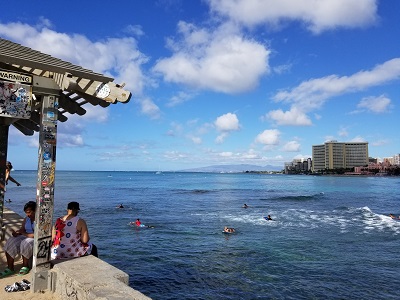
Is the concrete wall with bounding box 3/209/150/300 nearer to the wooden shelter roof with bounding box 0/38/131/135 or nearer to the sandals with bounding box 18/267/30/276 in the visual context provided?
the sandals with bounding box 18/267/30/276

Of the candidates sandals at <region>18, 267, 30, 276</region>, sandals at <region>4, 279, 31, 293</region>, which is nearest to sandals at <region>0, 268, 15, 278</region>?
sandals at <region>18, 267, 30, 276</region>

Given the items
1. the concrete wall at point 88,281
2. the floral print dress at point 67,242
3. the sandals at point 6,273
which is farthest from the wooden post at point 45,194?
the sandals at point 6,273

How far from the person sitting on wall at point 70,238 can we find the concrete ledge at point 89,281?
40cm

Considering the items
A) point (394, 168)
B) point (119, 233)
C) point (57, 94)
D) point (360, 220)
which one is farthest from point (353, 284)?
point (394, 168)

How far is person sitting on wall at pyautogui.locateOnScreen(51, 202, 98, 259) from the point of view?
241 inches

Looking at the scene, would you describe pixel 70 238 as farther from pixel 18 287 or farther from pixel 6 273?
pixel 6 273

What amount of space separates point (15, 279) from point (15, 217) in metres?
6.10

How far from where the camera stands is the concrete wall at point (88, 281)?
426 cm

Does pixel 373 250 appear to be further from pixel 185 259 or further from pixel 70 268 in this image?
pixel 70 268

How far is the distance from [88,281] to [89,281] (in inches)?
0.6

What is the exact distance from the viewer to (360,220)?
2939 centimetres

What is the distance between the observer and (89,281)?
15.3 ft

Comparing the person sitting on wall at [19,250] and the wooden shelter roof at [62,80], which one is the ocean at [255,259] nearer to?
the person sitting on wall at [19,250]

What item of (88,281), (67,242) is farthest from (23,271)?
(88,281)
